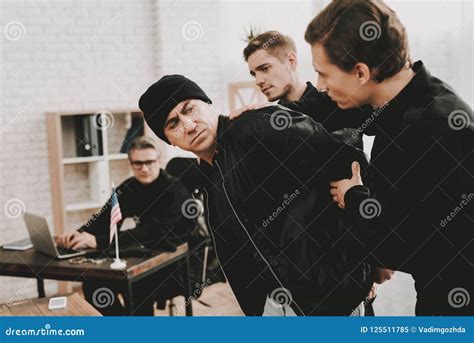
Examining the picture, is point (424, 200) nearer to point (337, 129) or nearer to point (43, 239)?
point (337, 129)

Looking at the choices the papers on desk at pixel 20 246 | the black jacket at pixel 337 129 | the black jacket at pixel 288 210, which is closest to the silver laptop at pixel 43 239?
the papers on desk at pixel 20 246

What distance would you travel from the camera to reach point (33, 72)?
12.7 ft

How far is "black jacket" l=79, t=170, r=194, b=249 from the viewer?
2740 millimetres

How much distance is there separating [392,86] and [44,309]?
163 cm

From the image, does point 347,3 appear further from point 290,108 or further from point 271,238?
point 271,238

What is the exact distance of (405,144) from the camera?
1.15 m

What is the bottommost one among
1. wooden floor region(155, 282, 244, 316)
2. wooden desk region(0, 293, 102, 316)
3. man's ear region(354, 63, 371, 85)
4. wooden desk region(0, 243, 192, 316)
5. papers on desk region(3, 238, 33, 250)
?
wooden floor region(155, 282, 244, 316)

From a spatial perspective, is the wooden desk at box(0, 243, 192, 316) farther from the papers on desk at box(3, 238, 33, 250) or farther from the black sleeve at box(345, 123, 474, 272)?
the black sleeve at box(345, 123, 474, 272)

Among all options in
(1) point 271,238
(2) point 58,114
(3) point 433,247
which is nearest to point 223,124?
(1) point 271,238

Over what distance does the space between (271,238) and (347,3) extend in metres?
0.64

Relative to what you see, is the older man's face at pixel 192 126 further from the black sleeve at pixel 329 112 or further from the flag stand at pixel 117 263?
the flag stand at pixel 117 263

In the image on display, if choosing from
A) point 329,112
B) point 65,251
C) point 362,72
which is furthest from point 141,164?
point 362,72

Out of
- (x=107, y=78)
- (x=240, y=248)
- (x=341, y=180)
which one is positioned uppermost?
(x=107, y=78)

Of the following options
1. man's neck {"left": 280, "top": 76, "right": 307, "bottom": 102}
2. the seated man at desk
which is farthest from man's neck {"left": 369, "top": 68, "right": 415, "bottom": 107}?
the seated man at desk
